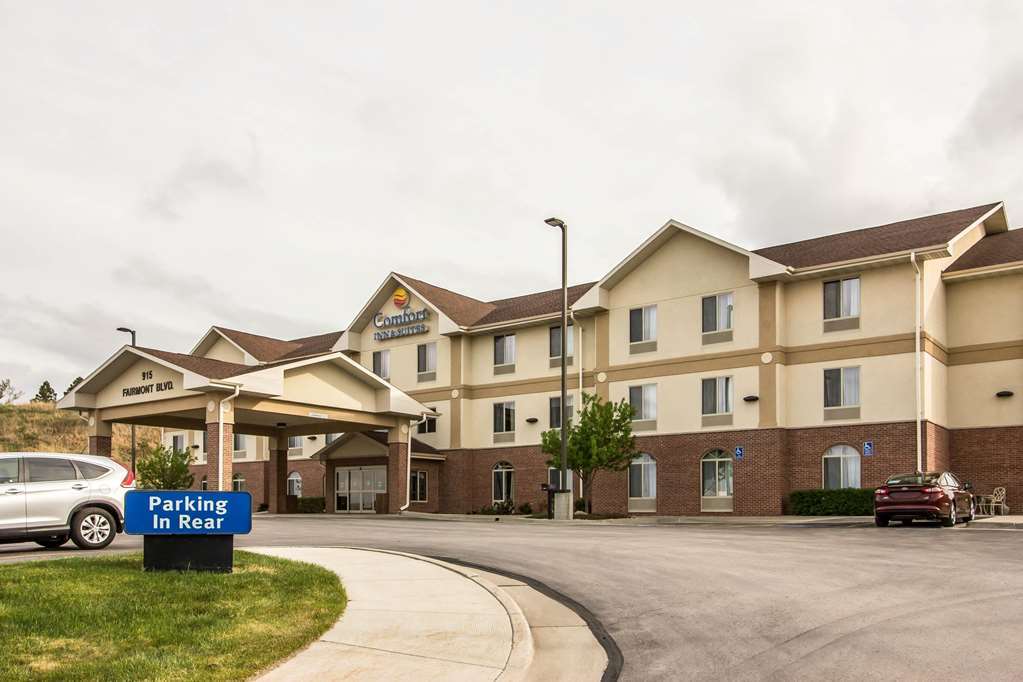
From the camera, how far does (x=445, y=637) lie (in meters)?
8.84

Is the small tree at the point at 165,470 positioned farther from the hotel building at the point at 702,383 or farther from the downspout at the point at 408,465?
the downspout at the point at 408,465

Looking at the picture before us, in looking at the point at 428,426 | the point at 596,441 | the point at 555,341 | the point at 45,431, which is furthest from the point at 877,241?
the point at 45,431

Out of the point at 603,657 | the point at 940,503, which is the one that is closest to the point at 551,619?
the point at 603,657

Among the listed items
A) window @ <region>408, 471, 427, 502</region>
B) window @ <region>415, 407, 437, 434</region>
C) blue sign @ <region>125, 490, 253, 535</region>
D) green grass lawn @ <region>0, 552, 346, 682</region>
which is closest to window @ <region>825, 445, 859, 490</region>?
window @ <region>408, 471, 427, 502</region>

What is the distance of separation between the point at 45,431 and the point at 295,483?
2884 centimetres

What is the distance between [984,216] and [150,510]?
110 feet

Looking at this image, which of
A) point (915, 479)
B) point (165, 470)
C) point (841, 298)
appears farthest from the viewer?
point (165, 470)

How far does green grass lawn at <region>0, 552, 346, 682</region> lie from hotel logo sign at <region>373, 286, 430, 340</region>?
35.3 m

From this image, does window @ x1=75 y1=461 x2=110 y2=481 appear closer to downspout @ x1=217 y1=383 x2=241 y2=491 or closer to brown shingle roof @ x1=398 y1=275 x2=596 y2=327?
downspout @ x1=217 y1=383 x2=241 y2=491

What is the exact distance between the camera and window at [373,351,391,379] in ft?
162

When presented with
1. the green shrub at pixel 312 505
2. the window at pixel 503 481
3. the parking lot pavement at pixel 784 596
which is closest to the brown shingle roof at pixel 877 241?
the window at pixel 503 481

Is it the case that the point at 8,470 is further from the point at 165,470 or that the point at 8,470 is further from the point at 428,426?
the point at 165,470

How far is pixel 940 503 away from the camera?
24.9 m

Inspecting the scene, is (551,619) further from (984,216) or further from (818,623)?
(984,216)
